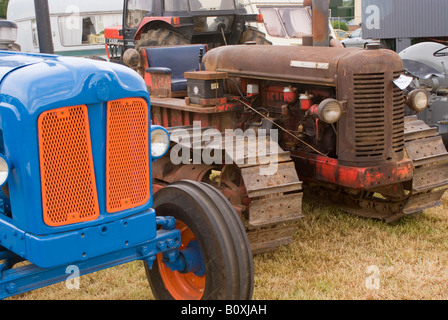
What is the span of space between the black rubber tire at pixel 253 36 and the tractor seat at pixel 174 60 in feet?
10.5

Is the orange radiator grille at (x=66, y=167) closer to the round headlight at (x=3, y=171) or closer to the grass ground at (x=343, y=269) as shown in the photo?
the round headlight at (x=3, y=171)

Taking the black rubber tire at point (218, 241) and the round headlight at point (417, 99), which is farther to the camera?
the round headlight at point (417, 99)

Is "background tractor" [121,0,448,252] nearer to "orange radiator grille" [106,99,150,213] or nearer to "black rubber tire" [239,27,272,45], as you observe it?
"orange radiator grille" [106,99,150,213]

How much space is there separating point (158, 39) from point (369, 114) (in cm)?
497

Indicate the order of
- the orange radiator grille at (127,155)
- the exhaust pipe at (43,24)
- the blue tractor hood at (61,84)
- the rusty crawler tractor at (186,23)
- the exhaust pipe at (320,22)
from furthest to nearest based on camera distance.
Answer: the rusty crawler tractor at (186,23) → the exhaust pipe at (320,22) → the exhaust pipe at (43,24) → the orange radiator grille at (127,155) → the blue tractor hood at (61,84)

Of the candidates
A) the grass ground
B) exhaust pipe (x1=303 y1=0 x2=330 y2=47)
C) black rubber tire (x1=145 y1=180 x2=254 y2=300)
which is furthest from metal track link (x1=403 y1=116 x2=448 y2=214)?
black rubber tire (x1=145 y1=180 x2=254 y2=300)

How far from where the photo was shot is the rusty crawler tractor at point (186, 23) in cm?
888

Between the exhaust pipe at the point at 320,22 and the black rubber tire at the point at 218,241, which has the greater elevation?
the exhaust pipe at the point at 320,22

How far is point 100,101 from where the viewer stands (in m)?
2.74

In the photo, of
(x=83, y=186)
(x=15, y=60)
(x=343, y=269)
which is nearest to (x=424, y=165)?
(x=343, y=269)

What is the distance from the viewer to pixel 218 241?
3.09 meters

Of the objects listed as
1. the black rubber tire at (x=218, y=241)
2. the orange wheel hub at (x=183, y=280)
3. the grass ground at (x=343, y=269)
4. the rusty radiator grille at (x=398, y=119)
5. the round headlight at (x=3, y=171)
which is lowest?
the grass ground at (x=343, y=269)

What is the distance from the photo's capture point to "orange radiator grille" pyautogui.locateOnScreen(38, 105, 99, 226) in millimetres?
2656

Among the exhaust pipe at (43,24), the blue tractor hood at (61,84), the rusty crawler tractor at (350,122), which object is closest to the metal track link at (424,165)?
the rusty crawler tractor at (350,122)
